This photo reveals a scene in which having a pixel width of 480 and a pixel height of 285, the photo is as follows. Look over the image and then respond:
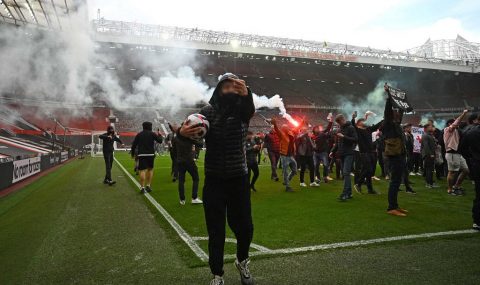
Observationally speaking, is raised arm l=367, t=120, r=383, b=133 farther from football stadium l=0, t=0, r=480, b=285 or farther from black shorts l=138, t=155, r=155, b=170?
black shorts l=138, t=155, r=155, b=170

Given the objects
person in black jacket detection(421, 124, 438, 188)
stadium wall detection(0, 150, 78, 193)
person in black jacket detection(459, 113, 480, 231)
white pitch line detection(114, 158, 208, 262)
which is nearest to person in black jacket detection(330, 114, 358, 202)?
person in black jacket detection(459, 113, 480, 231)

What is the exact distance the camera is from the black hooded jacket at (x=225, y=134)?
10.2ft

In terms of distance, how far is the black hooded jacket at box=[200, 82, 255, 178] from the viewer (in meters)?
3.12

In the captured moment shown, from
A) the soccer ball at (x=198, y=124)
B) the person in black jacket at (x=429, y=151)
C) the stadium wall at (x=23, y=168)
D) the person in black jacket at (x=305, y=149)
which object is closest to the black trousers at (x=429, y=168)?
the person in black jacket at (x=429, y=151)

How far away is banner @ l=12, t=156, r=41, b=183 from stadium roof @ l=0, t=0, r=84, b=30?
849 centimetres

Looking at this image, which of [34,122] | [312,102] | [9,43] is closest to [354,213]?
[9,43]

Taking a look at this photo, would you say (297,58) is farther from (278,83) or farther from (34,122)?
(34,122)

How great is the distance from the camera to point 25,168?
43.7 ft

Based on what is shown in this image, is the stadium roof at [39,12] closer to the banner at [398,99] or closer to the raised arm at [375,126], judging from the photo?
the raised arm at [375,126]

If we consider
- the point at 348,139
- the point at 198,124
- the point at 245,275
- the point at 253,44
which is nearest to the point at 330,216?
the point at 348,139

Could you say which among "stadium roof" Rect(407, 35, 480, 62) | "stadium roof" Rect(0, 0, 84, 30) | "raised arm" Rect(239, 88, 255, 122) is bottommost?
"raised arm" Rect(239, 88, 255, 122)

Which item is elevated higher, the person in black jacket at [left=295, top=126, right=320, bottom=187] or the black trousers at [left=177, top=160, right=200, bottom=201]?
A: the person in black jacket at [left=295, top=126, right=320, bottom=187]

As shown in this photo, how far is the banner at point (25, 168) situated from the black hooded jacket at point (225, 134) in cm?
1115

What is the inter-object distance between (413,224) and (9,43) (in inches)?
1073
